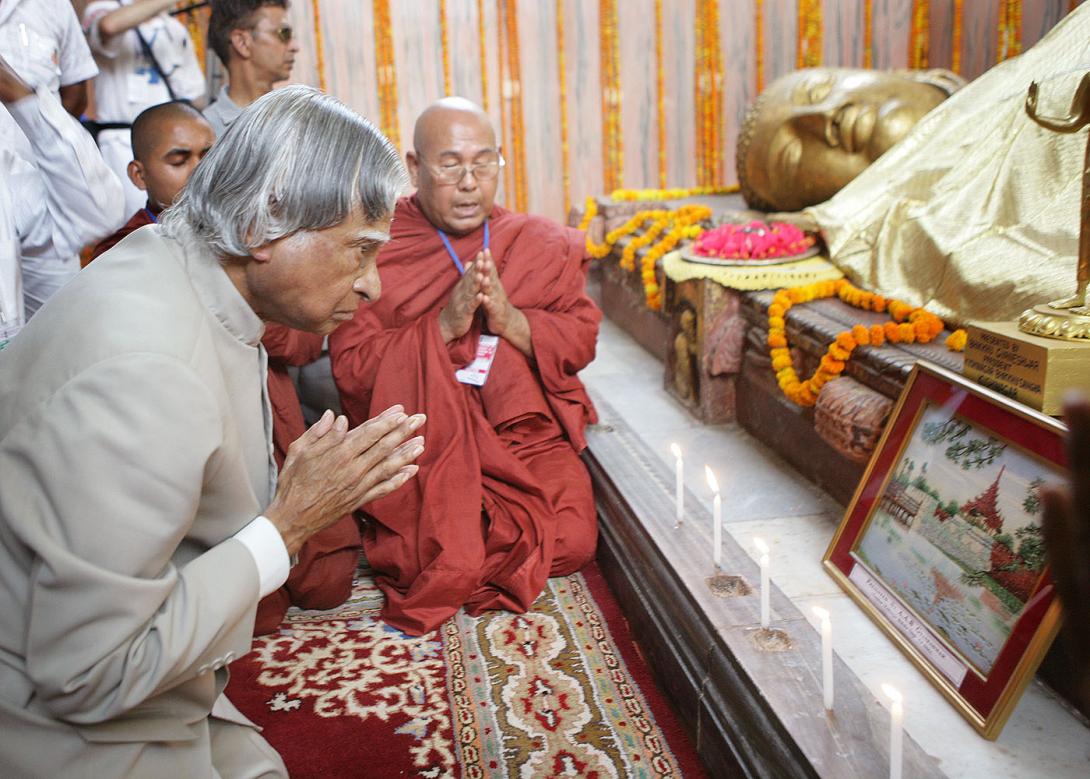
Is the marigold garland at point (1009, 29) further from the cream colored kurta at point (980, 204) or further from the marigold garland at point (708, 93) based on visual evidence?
the cream colored kurta at point (980, 204)

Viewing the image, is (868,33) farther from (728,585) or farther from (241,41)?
(728,585)

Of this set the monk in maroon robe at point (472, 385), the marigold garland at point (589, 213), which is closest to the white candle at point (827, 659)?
the monk in maroon robe at point (472, 385)

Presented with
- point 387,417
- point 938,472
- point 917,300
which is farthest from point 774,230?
point 387,417

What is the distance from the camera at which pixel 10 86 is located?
2734mm

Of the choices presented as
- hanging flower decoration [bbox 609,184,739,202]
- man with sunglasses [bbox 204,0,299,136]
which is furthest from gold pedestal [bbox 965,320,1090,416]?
hanging flower decoration [bbox 609,184,739,202]

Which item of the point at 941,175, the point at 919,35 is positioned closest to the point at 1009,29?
the point at 919,35

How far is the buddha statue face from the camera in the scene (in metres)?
A: 4.20

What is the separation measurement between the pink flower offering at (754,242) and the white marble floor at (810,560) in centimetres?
67

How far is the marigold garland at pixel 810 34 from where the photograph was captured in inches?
261

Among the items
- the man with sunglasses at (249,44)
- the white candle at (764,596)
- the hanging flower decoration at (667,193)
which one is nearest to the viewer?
the white candle at (764,596)

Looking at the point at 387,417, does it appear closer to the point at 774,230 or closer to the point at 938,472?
the point at 938,472

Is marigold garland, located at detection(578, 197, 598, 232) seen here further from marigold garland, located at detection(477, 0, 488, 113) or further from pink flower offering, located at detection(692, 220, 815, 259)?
pink flower offering, located at detection(692, 220, 815, 259)

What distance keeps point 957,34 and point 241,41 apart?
473 cm

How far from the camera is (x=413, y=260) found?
11.0ft
